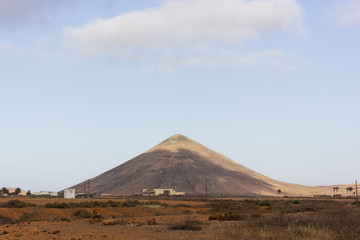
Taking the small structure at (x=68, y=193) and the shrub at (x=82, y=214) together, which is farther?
the small structure at (x=68, y=193)

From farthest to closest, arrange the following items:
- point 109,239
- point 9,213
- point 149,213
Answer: point 149,213 → point 9,213 → point 109,239

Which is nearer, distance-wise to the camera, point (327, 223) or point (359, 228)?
point (359, 228)

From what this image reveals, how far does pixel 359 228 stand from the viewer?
18.4 meters

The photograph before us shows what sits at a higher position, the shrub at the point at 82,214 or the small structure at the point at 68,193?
the shrub at the point at 82,214

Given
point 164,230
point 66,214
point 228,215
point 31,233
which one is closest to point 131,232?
point 164,230

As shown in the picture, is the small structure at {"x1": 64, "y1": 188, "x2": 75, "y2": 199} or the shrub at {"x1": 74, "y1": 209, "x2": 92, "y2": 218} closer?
the shrub at {"x1": 74, "y1": 209, "x2": 92, "y2": 218}

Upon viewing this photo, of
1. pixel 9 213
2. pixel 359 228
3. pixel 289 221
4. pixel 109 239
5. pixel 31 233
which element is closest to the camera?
pixel 359 228

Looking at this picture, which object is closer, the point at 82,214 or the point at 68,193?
the point at 82,214

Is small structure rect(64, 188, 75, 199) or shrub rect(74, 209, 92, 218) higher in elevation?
shrub rect(74, 209, 92, 218)

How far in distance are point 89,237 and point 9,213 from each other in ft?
74.4

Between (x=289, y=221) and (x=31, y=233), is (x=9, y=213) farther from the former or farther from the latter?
(x=289, y=221)

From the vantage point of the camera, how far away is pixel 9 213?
40.5 metres

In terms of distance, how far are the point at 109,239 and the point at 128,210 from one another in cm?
2959

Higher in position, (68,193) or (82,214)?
(82,214)
